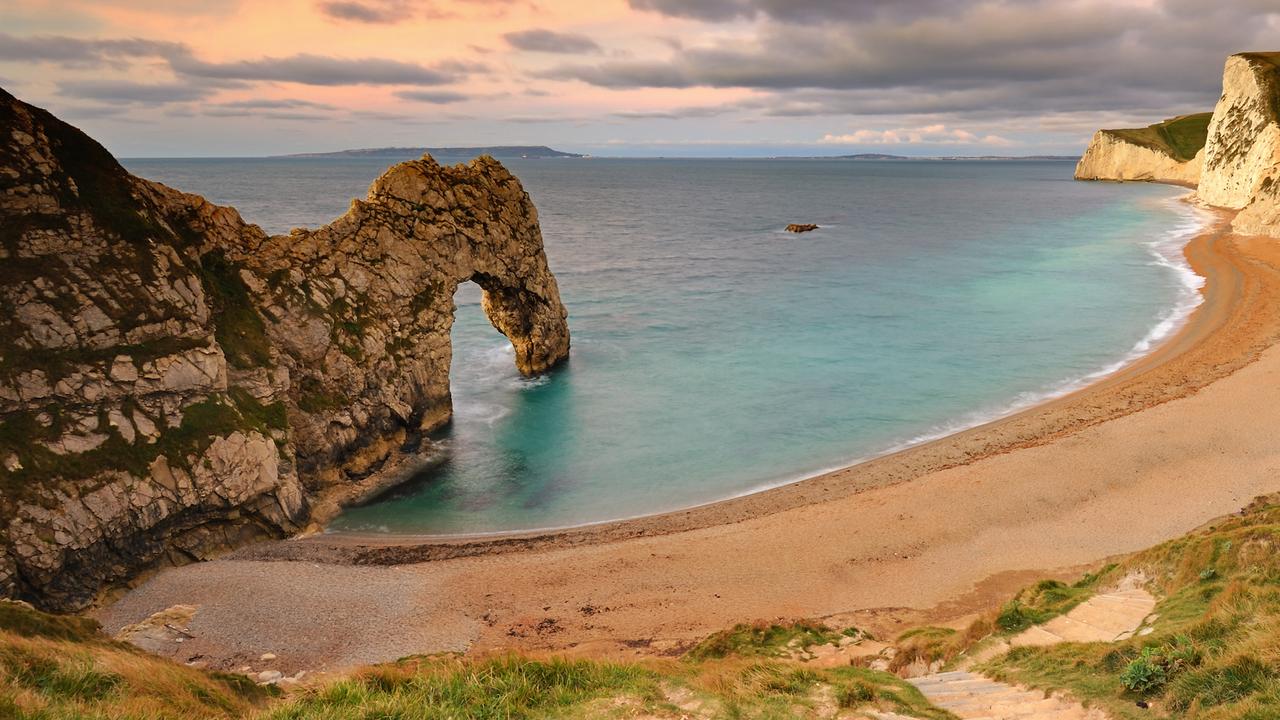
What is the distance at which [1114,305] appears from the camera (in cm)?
5591

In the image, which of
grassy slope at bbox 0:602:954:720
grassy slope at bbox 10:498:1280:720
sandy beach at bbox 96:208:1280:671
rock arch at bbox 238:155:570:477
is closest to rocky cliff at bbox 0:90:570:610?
rock arch at bbox 238:155:570:477

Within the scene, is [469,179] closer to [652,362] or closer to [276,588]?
[652,362]

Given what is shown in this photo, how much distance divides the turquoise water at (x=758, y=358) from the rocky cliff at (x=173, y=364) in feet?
12.2

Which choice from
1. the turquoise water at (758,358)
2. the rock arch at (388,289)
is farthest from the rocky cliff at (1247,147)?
the rock arch at (388,289)

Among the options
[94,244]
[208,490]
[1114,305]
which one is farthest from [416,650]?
[1114,305]

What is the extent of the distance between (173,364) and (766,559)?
64.5 feet

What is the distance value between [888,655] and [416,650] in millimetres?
11415

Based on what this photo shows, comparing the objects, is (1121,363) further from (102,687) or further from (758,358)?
(102,687)

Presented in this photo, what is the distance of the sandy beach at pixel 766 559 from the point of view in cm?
1866

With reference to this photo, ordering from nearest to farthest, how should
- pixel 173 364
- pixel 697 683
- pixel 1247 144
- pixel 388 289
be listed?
1. pixel 697 683
2. pixel 173 364
3. pixel 388 289
4. pixel 1247 144

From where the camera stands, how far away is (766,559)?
21938 mm

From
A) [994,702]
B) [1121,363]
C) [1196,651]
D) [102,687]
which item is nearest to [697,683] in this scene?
[994,702]

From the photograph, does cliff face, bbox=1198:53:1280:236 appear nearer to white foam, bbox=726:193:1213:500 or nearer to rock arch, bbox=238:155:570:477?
white foam, bbox=726:193:1213:500

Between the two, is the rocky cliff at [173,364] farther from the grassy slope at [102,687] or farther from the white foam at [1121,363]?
the white foam at [1121,363]
